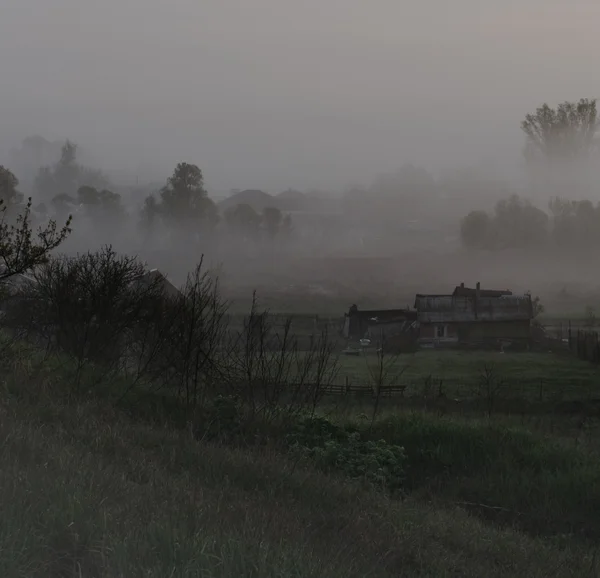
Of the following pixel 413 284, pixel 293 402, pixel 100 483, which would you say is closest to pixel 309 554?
pixel 100 483

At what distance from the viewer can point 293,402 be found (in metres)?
12.0

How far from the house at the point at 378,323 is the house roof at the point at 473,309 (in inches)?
36.5

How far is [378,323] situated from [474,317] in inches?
272

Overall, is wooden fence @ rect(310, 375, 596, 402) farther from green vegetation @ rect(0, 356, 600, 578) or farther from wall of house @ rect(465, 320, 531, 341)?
wall of house @ rect(465, 320, 531, 341)

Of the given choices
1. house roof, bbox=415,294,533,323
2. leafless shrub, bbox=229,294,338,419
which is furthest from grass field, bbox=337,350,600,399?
leafless shrub, bbox=229,294,338,419

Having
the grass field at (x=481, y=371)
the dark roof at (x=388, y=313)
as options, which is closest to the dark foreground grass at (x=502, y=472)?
the grass field at (x=481, y=371)

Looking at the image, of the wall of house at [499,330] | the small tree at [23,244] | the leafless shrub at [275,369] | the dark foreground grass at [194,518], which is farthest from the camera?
the wall of house at [499,330]

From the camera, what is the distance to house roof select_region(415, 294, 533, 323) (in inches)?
1549

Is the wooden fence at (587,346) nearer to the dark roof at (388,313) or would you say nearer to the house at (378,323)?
the house at (378,323)

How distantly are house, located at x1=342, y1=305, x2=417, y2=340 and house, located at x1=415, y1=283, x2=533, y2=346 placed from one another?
795 mm

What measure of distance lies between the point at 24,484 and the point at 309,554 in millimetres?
1878

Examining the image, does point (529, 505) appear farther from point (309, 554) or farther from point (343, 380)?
point (343, 380)

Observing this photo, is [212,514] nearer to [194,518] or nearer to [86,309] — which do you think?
[194,518]

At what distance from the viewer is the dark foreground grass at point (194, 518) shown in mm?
3322
